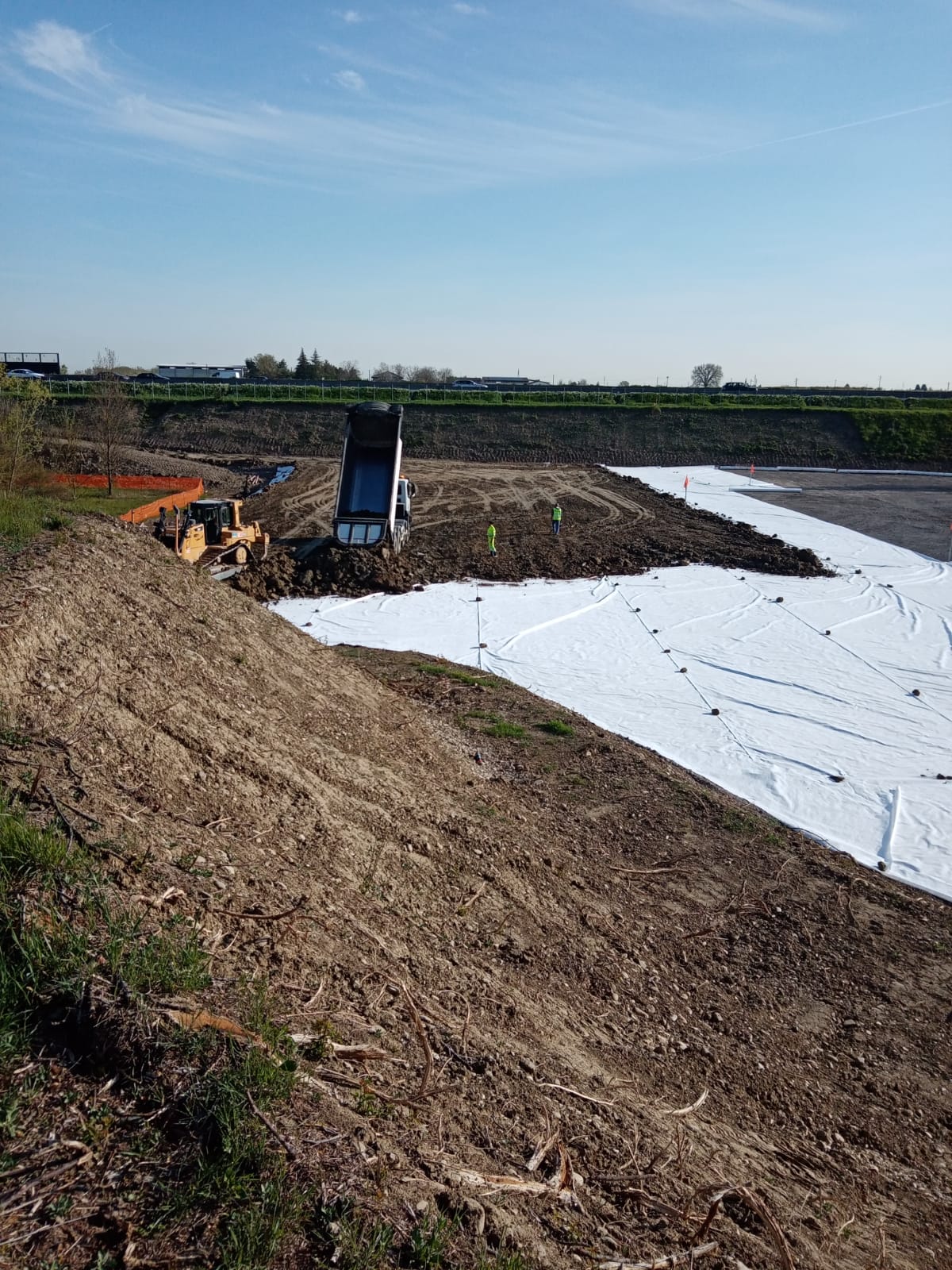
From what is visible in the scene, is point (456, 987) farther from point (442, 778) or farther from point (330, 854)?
point (442, 778)

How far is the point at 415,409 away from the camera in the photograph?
49.2m

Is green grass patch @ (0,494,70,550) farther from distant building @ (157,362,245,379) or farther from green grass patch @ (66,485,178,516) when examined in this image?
distant building @ (157,362,245,379)

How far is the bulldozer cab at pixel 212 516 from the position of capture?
18.4 m

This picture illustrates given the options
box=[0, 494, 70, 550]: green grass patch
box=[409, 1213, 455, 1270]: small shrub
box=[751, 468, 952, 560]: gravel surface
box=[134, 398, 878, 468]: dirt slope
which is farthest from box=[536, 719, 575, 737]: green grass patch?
box=[134, 398, 878, 468]: dirt slope

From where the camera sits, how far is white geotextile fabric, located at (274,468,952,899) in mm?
9961

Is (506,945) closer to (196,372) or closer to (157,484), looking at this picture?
(157,484)

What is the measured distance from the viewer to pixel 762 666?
1468cm

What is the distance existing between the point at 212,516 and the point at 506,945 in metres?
14.5

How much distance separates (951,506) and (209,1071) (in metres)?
36.6

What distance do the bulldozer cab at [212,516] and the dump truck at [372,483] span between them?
8.89ft

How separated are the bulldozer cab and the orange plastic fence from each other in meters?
6.77

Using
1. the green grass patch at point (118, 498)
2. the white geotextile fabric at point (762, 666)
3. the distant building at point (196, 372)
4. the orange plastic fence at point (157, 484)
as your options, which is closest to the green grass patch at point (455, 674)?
the white geotextile fabric at point (762, 666)

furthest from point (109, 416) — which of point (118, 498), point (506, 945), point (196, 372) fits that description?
point (196, 372)

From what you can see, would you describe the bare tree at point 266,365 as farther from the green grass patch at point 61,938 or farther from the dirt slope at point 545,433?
the green grass patch at point 61,938
